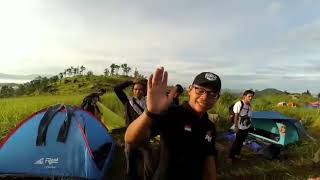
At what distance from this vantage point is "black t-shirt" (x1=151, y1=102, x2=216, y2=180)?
251cm

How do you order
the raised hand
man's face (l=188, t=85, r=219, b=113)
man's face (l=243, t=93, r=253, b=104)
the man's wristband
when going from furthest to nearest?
man's face (l=243, t=93, r=253, b=104) → man's face (l=188, t=85, r=219, b=113) → the man's wristband → the raised hand

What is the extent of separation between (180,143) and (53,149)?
174 inches

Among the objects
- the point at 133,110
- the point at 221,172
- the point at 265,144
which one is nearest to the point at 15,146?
the point at 133,110

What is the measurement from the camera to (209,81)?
2619 millimetres

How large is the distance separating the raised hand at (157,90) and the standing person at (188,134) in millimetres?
117

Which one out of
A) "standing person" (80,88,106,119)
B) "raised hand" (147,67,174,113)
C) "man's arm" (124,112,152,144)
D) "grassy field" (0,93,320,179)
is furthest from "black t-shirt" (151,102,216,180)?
"standing person" (80,88,106,119)

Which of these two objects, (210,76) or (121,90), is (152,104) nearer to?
→ (210,76)

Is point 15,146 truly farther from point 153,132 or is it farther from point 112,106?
point 112,106

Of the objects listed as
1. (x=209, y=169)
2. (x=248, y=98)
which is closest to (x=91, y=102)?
(x=248, y=98)

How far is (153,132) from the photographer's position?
247 cm

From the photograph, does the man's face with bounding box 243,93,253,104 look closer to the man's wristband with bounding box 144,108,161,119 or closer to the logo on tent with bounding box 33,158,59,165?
the logo on tent with bounding box 33,158,59,165

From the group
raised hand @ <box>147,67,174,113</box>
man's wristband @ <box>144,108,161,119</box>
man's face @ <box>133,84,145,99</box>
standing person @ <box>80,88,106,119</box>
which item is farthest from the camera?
standing person @ <box>80,88,106,119</box>

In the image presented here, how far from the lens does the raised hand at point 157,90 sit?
210 centimetres

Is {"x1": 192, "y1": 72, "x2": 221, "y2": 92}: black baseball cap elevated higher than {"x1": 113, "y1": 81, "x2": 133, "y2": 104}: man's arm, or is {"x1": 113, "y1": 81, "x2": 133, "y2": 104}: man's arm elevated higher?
{"x1": 192, "y1": 72, "x2": 221, "y2": 92}: black baseball cap
